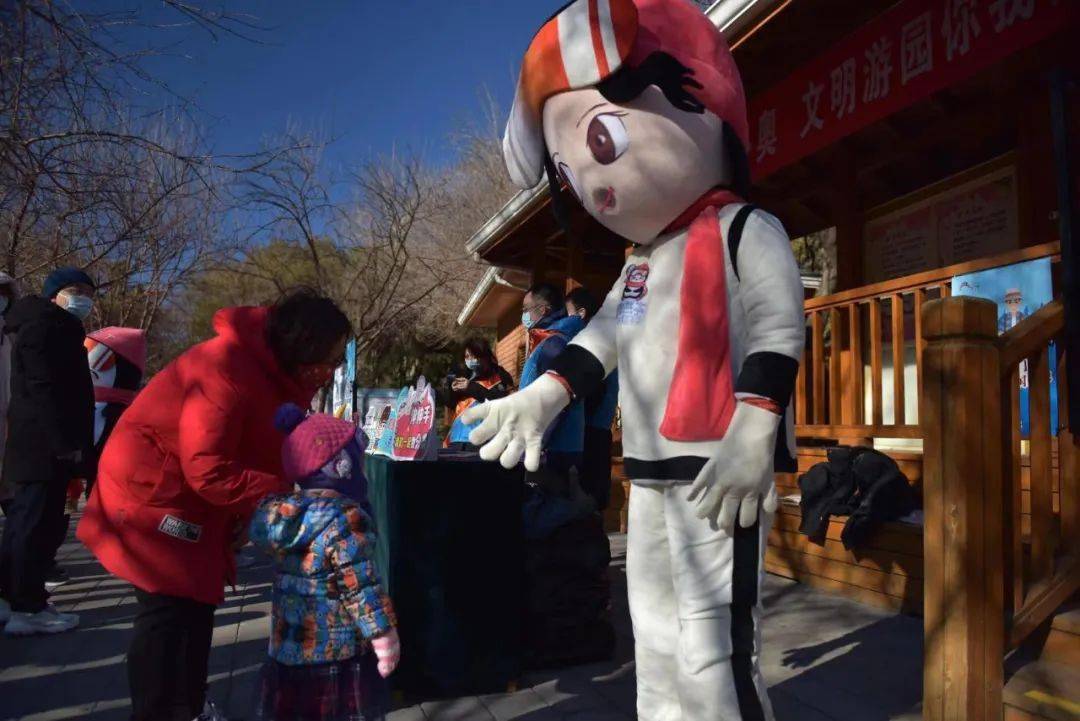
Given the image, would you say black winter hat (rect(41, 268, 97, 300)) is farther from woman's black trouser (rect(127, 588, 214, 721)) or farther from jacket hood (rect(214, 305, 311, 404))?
woman's black trouser (rect(127, 588, 214, 721))

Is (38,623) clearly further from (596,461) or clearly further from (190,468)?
(596,461)

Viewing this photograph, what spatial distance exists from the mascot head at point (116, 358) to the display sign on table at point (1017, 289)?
5.62 m

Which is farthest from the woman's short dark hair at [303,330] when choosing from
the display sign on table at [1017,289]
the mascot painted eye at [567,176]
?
the display sign on table at [1017,289]

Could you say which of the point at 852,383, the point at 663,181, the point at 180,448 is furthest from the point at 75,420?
the point at 852,383

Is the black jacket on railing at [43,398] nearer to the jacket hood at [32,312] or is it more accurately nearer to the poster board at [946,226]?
the jacket hood at [32,312]

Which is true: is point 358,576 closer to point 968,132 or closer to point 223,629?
point 223,629

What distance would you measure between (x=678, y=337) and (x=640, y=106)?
2.09 ft

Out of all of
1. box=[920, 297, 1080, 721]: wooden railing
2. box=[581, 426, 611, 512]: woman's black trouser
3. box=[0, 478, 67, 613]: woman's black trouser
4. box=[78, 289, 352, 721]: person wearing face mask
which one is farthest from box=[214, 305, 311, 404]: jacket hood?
box=[0, 478, 67, 613]: woman's black trouser

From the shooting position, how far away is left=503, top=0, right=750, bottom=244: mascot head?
2.11m

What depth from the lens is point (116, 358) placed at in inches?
227

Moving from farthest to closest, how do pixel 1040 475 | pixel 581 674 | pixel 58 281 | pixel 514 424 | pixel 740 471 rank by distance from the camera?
pixel 58 281, pixel 581 674, pixel 1040 475, pixel 514 424, pixel 740 471

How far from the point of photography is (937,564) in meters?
2.62

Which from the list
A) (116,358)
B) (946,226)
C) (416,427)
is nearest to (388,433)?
(416,427)

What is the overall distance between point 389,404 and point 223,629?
1.61 m
